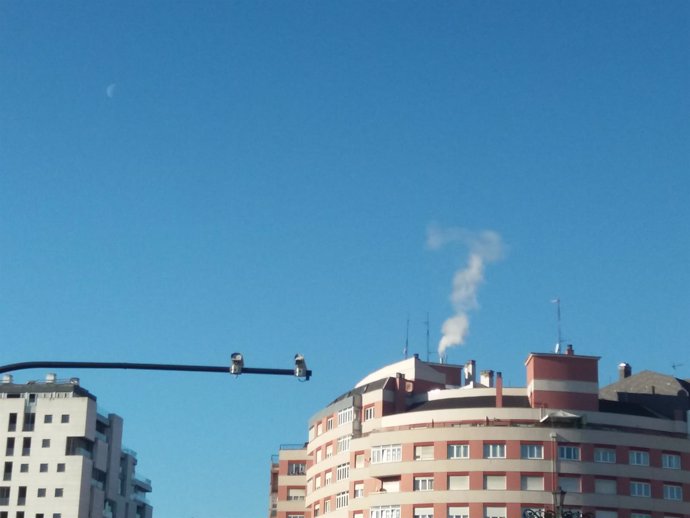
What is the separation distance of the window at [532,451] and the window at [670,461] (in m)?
10.8

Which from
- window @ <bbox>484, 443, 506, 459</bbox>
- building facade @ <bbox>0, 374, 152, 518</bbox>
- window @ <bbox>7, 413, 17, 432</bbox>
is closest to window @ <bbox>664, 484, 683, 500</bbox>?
window @ <bbox>484, 443, 506, 459</bbox>

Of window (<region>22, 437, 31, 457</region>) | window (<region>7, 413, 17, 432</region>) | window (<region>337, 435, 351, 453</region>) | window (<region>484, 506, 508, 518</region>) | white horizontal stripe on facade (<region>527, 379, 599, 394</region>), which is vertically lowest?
window (<region>484, 506, 508, 518</region>)

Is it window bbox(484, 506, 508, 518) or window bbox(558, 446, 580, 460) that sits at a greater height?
window bbox(558, 446, 580, 460)

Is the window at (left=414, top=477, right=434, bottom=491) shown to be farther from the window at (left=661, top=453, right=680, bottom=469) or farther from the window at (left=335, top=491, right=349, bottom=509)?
the window at (left=661, top=453, right=680, bottom=469)

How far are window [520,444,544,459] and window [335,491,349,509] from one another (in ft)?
57.3

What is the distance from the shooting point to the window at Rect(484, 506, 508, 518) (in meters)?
101

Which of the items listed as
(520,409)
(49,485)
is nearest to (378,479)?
(520,409)

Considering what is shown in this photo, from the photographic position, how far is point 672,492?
104562mm

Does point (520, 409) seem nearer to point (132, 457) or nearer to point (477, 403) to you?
point (477, 403)

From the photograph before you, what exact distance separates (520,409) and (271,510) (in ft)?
121

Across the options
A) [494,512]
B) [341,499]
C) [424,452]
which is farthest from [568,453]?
[341,499]

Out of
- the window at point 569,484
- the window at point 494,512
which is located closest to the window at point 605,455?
the window at point 569,484

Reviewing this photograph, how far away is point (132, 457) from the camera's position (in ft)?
561

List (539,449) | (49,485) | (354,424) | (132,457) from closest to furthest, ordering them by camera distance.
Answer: (539,449)
(354,424)
(49,485)
(132,457)
